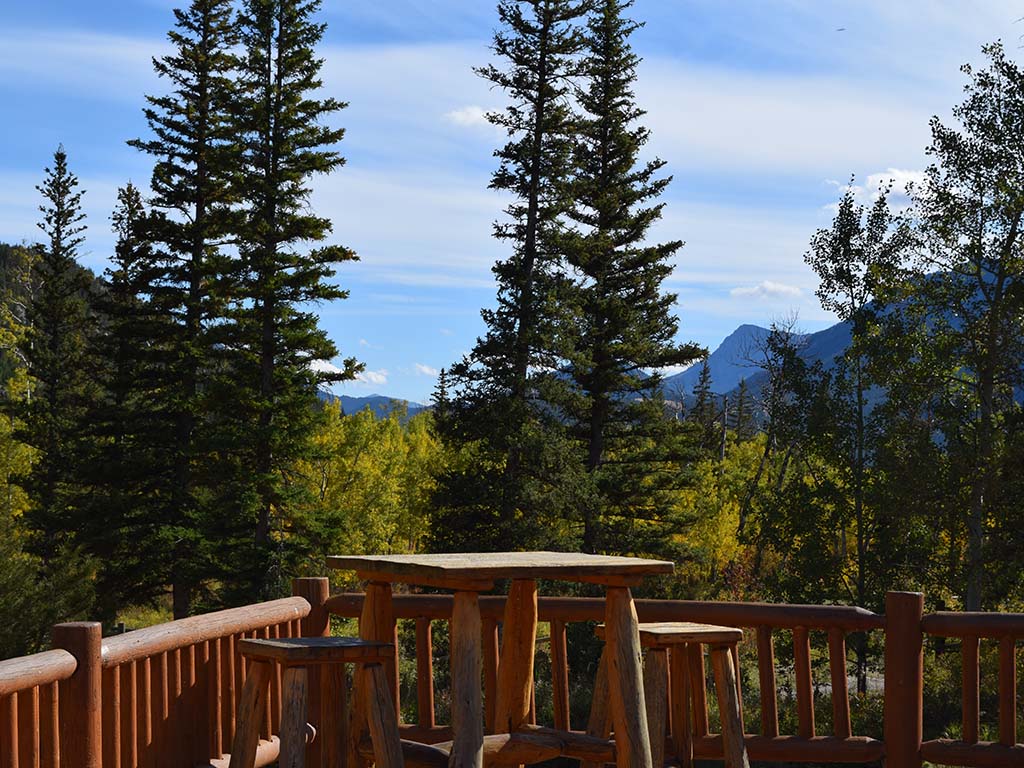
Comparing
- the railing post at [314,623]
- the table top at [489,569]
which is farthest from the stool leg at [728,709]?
the railing post at [314,623]

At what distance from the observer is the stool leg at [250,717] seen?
4711mm

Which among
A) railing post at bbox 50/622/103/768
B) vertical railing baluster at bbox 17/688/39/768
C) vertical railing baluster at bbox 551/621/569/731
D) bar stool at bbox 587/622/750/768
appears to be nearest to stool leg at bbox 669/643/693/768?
bar stool at bbox 587/622/750/768

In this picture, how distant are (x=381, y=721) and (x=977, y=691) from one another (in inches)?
123

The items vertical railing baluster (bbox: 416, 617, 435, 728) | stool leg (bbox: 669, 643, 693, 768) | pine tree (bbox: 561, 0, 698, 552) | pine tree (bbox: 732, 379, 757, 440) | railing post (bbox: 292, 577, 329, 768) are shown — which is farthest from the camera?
pine tree (bbox: 732, 379, 757, 440)

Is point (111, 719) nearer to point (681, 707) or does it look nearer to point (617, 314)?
point (681, 707)

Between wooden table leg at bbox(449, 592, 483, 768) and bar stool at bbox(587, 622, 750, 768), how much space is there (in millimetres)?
847

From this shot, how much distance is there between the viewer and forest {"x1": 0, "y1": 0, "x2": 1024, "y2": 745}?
834 inches

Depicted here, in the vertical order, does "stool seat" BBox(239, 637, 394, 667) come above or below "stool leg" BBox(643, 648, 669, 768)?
above

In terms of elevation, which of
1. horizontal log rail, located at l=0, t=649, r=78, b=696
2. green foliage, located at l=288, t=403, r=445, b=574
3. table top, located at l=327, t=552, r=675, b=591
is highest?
table top, located at l=327, t=552, r=675, b=591

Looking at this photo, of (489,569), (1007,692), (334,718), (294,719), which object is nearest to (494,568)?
(489,569)

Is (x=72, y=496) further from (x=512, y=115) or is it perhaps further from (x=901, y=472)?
(x=901, y=472)

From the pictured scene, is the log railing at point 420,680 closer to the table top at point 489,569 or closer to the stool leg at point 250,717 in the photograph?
the stool leg at point 250,717

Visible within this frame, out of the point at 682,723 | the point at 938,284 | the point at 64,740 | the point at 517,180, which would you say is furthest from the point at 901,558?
the point at 64,740

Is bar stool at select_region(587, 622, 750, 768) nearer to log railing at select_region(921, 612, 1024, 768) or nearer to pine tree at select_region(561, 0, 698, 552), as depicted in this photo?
log railing at select_region(921, 612, 1024, 768)
